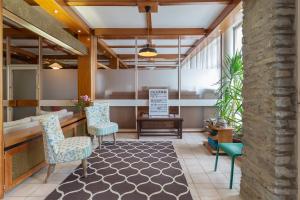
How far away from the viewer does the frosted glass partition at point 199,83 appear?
6.00 meters

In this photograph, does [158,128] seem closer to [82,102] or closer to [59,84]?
[82,102]

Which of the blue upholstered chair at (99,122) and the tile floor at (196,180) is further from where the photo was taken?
the blue upholstered chair at (99,122)

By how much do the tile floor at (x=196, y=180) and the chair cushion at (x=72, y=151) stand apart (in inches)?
13.9

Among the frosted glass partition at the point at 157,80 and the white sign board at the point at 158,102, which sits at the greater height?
the frosted glass partition at the point at 157,80

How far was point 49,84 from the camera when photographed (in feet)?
19.6

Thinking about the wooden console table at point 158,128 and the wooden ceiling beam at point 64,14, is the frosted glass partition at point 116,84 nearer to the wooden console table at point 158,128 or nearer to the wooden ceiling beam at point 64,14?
the wooden console table at point 158,128

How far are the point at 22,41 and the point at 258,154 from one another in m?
7.45

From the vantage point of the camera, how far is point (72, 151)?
2842 millimetres

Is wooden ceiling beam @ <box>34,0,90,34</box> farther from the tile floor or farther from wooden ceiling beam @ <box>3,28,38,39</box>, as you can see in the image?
the tile floor

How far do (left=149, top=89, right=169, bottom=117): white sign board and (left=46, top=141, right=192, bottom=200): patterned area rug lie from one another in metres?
1.70

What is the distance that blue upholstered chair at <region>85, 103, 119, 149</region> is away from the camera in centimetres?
430

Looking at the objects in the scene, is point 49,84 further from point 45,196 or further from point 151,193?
point 151,193

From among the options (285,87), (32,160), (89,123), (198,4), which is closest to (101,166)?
(32,160)

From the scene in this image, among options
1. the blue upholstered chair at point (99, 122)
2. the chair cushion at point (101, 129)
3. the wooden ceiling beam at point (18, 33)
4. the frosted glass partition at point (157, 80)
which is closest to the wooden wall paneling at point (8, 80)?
the wooden ceiling beam at point (18, 33)
